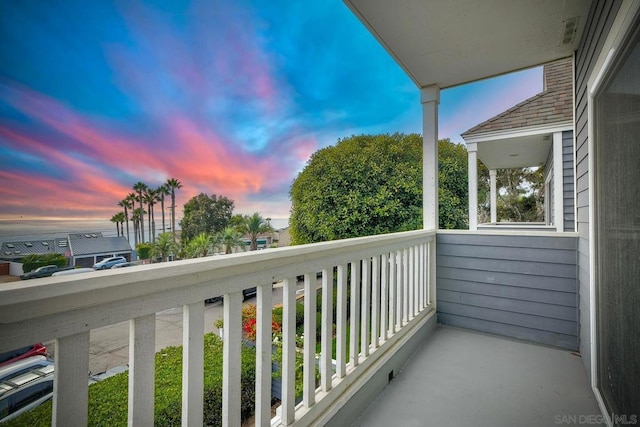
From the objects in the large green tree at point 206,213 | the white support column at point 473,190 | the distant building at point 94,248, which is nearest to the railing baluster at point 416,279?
the large green tree at point 206,213

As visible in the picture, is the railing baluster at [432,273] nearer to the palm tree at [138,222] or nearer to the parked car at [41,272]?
the palm tree at [138,222]

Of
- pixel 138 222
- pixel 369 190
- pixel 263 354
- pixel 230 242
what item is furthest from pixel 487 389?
pixel 369 190

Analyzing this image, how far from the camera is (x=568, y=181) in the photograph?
4.74 metres

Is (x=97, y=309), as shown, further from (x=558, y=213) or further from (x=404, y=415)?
(x=558, y=213)

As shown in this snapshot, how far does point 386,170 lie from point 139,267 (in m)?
5.83

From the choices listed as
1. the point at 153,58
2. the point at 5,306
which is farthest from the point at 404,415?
the point at 153,58

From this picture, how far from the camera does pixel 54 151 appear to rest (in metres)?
1.70

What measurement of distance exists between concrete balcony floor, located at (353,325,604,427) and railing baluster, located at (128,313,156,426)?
134 cm

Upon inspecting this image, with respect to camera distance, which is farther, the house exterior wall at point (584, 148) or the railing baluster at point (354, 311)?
the house exterior wall at point (584, 148)

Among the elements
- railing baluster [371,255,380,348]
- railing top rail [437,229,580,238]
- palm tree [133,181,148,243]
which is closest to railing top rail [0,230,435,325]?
railing baluster [371,255,380,348]

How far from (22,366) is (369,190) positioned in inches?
229

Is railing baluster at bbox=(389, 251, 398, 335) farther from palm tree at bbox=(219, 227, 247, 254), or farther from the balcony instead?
palm tree at bbox=(219, 227, 247, 254)

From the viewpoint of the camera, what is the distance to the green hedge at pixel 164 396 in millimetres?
1320

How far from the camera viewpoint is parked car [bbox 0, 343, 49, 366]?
620 mm
